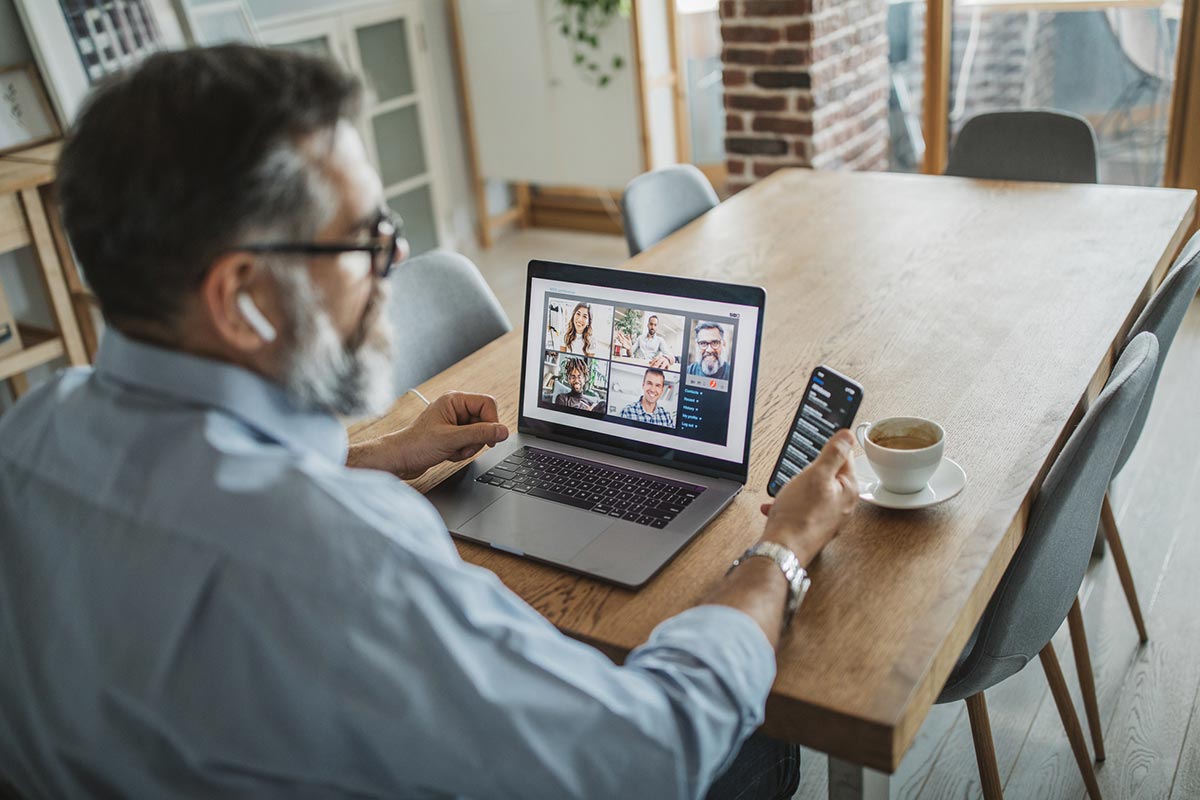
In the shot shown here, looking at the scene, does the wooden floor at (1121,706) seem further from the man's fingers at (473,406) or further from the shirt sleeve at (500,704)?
the shirt sleeve at (500,704)

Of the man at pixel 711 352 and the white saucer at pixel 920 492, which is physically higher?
the man at pixel 711 352

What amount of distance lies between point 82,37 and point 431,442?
8.76 ft

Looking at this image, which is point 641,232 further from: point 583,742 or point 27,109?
point 27,109

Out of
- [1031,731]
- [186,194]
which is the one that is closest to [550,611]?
[186,194]

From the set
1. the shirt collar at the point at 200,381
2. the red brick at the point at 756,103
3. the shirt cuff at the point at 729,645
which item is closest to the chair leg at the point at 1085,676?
the shirt cuff at the point at 729,645

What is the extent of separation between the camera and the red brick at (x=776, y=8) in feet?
11.4

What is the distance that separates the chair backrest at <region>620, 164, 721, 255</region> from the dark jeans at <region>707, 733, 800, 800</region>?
1.45m

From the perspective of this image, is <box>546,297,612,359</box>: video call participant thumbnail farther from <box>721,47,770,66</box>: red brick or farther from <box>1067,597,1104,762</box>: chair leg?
<box>721,47,770,66</box>: red brick

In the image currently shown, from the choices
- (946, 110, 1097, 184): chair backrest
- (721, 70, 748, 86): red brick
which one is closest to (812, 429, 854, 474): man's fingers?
(946, 110, 1097, 184): chair backrest

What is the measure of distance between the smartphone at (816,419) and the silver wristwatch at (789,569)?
155mm

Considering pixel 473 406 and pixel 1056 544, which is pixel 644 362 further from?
pixel 1056 544

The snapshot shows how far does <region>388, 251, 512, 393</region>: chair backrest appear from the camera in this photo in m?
2.02

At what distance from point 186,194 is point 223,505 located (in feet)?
0.82

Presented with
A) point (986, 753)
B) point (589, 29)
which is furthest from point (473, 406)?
point (589, 29)
